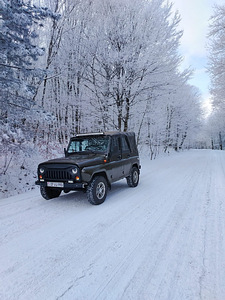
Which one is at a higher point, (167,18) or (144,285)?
(167,18)

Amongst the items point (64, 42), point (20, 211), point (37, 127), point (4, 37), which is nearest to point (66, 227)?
point (20, 211)

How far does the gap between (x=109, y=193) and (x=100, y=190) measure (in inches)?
43.3

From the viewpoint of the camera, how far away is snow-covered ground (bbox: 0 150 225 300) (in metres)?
2.01

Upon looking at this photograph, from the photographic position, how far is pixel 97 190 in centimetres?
475

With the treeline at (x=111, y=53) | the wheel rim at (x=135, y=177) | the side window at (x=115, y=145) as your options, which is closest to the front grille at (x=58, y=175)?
the side window at (x=115, y=145)

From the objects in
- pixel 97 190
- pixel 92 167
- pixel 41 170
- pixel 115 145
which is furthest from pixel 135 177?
pixel 41 170

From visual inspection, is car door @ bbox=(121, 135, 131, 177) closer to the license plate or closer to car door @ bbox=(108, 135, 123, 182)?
car door @ bbox=(108, 135, 123, 182)

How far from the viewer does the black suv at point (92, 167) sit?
14.6ft

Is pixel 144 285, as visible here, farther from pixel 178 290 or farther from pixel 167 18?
pixel 167 18

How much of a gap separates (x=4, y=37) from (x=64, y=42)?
6.76 metres

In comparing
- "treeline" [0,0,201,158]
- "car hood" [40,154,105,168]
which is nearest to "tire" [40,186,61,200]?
"car hood" [40,154,105,168]

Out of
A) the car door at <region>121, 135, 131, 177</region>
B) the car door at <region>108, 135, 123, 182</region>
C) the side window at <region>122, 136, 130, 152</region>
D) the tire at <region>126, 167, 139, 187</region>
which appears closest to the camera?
the car door at <region>108, 135, 123, 182</region>

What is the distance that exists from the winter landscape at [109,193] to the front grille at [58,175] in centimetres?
77

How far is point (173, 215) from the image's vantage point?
157 inches
